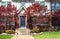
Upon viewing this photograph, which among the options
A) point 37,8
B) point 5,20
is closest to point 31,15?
point 37,8

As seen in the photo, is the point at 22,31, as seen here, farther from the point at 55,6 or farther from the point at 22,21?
the point at 55,6

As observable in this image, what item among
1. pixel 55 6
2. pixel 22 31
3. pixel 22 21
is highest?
pixel 55 6

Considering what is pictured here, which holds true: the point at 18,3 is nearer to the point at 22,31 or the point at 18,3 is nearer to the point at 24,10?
the point at 24,10

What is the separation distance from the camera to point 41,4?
132 feet

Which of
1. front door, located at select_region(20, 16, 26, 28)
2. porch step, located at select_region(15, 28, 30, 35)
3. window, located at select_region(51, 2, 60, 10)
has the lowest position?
porch step, located at select_region(15, 28, 30, 35)

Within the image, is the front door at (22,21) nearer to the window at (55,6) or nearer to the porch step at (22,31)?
the porch step at (22,31)

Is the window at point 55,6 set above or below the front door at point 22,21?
above

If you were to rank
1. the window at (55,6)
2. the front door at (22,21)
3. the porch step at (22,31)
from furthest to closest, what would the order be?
the window at (55,6) < the front door at (22,21) < the porch step at (22,31)

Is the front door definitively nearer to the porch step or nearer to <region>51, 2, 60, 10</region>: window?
the porch step

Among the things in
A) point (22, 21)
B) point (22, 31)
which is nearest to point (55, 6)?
point (22, 21)

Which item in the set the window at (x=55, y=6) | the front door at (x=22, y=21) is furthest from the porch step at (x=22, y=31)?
the window at (x=55, y=6)

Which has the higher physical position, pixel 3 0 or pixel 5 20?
pixel 3 0

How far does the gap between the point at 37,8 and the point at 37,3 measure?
38.5 inches

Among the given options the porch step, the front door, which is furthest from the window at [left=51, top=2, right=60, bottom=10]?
the porch step
